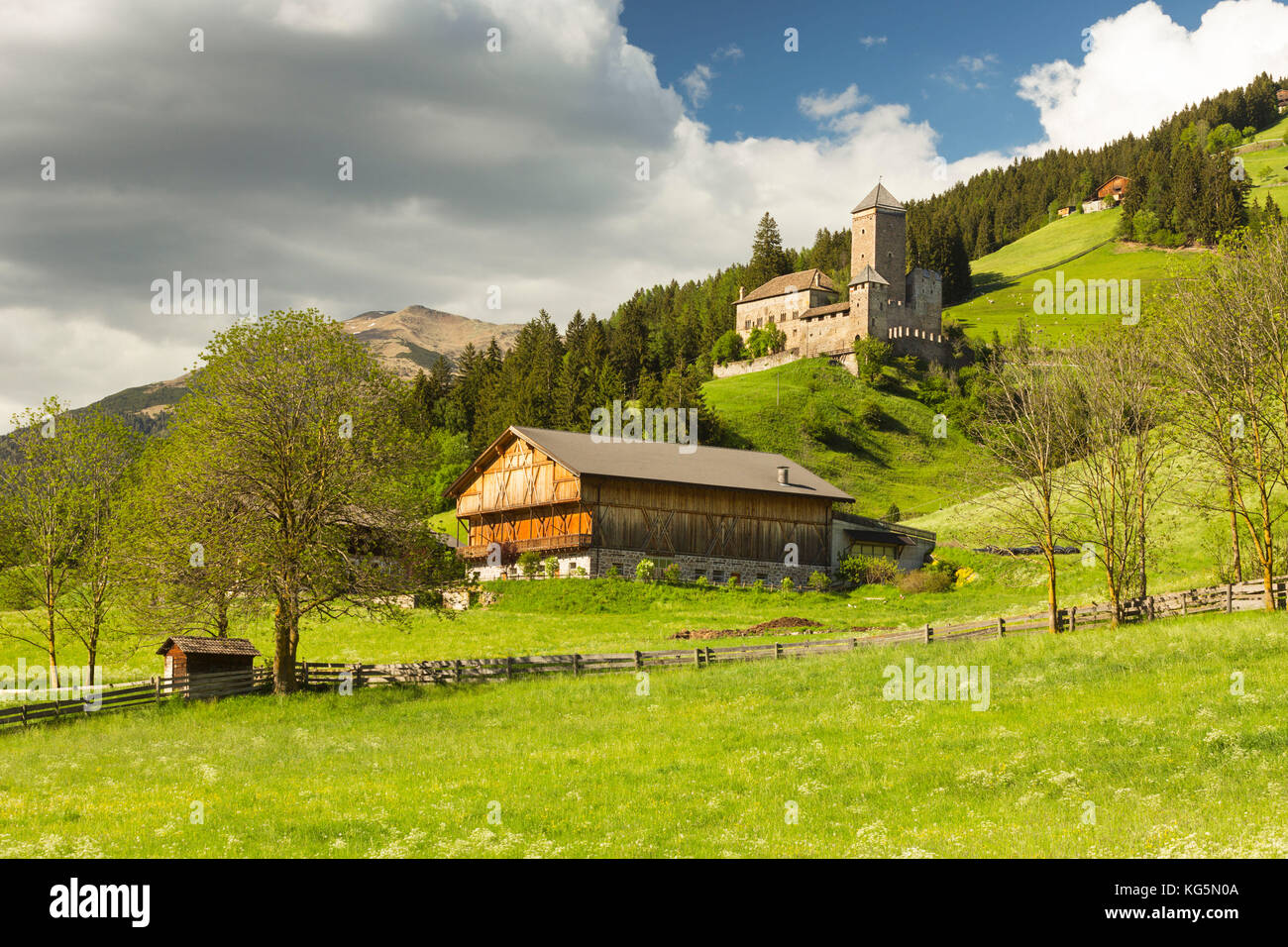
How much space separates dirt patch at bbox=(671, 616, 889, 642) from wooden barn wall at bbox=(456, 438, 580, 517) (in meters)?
19.2

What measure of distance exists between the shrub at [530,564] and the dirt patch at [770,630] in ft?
59.2

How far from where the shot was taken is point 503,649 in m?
43.9

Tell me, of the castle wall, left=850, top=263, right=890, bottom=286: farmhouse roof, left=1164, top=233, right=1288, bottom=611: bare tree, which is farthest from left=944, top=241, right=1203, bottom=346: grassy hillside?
left=1164, top=233, right=1288, bottom=611: bare tree

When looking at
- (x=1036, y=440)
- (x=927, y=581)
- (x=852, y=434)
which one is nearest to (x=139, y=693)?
(x=1036, y=440)

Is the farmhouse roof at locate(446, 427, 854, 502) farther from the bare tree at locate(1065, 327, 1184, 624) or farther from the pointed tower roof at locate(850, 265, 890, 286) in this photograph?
the pointed tower roof at locate(850, 265, 890, 286)

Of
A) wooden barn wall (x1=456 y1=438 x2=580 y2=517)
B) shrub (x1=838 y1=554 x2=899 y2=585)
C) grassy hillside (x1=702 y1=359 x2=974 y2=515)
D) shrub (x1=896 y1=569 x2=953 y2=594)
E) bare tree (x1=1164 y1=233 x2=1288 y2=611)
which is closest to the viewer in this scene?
bare tree (x1=1164 y1=233 x2=1288 y2=611)

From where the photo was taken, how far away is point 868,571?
67188mm

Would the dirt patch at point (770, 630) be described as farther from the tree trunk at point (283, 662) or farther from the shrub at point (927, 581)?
the tree trunk at point (283, 662)

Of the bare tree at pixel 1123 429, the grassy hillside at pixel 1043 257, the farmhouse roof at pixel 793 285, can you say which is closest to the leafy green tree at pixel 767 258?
the farmhouse roof at pixel 793 285

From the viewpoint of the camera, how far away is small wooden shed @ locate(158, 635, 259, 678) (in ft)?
114

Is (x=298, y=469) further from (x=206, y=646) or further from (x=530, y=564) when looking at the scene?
(x=530, y=564)

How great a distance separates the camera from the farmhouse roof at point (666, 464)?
66125 mm

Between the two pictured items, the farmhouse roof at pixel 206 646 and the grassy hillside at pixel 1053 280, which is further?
the grassy hillside at pixel 1053 280
